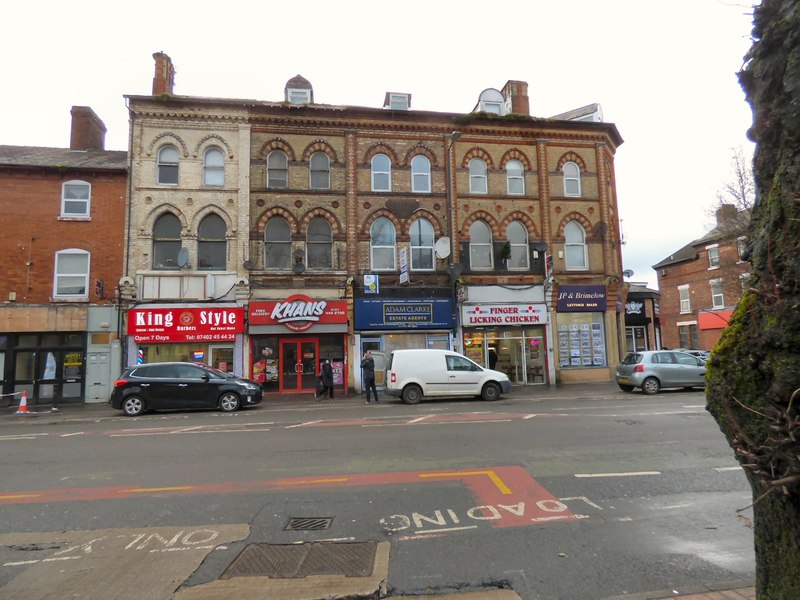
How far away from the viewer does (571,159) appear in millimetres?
22469

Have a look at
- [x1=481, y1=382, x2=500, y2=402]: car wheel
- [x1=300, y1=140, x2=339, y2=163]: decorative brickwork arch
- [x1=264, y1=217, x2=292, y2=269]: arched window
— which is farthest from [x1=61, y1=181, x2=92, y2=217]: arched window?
[x1=481, y1=382, x2=500, y2=402]: car wheel

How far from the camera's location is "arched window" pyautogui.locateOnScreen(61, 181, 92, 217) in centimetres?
1864

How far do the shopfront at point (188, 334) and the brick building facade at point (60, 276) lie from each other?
0.95 meters

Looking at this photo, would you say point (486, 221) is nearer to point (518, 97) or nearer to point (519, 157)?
point (519, 157)

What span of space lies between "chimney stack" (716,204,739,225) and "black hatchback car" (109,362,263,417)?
835 inches

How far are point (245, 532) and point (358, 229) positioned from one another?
16.5 m

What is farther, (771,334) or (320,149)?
(320,149)

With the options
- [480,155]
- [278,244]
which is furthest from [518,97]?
[278,244]

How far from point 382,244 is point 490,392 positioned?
8064 millimetres

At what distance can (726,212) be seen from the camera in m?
21.6

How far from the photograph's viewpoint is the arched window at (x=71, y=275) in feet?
60.1

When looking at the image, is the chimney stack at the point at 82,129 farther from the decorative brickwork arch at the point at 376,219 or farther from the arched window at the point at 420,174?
the arched window at the point at 420,174

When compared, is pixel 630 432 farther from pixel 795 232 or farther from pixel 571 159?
pixel 571 159

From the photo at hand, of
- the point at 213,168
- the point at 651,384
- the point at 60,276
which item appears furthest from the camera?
the point at 213,168
